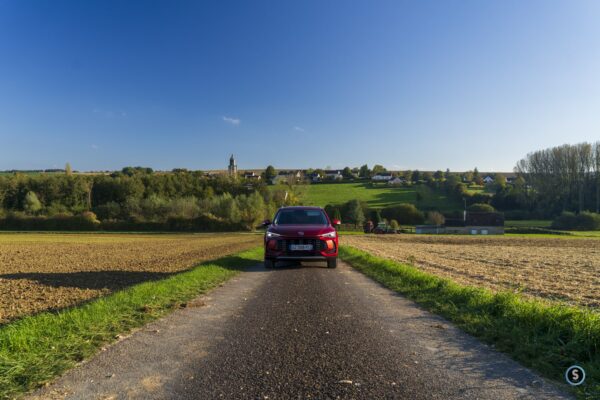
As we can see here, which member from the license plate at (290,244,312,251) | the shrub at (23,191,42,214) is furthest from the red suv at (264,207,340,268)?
the shrub at (23,191,42,214)

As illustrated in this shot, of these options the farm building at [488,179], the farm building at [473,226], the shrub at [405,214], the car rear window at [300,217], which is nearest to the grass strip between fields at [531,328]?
the car rear window at [300,217]

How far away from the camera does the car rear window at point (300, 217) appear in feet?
39.6

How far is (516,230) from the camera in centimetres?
7175

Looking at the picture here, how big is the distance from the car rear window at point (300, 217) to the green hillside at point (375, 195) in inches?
3029

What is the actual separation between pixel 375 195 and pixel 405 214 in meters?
16.9

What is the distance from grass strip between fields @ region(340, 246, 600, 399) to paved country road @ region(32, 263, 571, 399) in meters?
0.23

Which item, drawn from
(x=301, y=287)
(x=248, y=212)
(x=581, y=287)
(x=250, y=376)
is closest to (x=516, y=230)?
(x=248, y=212)

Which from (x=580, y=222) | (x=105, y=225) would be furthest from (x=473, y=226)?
(x=105, y=225)

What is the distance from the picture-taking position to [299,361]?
3721 mm

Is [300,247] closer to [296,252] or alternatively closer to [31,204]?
[296,252]

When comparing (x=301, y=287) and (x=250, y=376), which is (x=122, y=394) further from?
(x=301, y=287)

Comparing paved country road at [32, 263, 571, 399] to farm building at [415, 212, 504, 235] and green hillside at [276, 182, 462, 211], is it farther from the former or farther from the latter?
green hillside at [276, 182, 462, 211]

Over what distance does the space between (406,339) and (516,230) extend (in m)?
78.3

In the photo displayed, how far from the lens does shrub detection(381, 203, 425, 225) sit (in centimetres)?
8612
